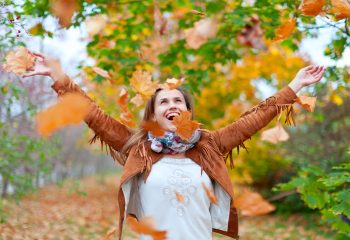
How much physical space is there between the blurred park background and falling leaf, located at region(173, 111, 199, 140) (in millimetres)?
811

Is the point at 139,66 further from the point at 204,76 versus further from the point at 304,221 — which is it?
the point at 304,221

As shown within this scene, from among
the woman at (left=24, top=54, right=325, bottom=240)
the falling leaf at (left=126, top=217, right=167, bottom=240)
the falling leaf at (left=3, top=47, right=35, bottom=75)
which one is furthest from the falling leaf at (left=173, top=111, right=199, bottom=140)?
the falling leaf at (left=3, top=47, right=35, bottom=75)

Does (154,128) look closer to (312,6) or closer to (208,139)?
(208,139)

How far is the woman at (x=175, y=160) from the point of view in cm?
286

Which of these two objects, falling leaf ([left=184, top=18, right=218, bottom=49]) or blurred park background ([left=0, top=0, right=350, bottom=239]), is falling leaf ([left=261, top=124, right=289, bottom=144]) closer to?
blurred park background ([left=0, top=0, right=350, bottom=239])

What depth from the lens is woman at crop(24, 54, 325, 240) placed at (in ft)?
9.39

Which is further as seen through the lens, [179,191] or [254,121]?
[254,121]

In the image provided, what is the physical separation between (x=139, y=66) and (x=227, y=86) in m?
5.79

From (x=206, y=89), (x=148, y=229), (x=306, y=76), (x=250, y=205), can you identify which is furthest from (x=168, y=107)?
(x=206, y=89)

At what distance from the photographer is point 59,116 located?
7.11 ft

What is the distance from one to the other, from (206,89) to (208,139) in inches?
325

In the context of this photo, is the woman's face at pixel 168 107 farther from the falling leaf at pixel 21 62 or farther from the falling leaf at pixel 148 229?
the falling leaf at pixel 21 62

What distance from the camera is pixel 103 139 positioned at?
3.04 m

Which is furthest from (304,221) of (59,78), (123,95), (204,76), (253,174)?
(59,78)
